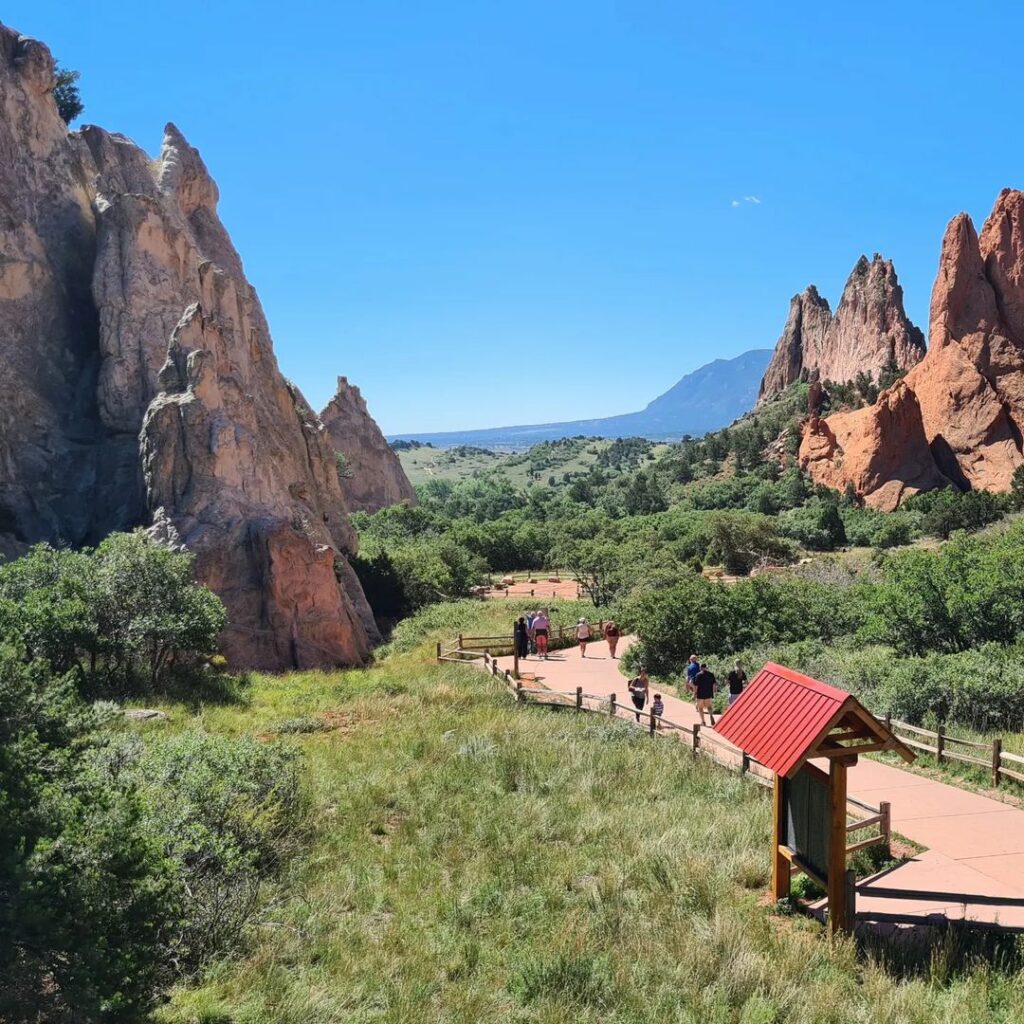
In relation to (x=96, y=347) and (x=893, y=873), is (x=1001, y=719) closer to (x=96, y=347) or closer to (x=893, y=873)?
(x=893, y=873)

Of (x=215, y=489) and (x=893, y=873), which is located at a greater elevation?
(x=215, y=489)

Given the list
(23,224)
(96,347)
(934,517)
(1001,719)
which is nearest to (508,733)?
(1001,719)

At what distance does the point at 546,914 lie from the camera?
332 inches

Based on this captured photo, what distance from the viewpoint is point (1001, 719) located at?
15008mm

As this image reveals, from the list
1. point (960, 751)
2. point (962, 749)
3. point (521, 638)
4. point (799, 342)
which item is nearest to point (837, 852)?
point (960, 751)

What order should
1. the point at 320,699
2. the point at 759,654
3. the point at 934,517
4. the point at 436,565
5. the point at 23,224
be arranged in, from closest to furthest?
the point at 320,699, the point at 759,654, the point at 23,224, the point at 436,565, the point at 934,517

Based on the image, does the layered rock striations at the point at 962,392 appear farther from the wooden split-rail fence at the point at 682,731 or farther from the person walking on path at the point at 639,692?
the person walking on path at the point at 639,692

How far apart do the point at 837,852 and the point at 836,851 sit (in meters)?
0.01

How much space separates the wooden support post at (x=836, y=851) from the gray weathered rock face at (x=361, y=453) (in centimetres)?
7072

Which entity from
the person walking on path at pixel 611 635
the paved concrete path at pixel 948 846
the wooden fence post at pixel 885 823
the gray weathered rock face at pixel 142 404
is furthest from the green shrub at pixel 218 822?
the gray weathered rock face at pixel 142 404

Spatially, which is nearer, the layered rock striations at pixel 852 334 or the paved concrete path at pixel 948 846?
the paved concrete path at pixel 948 846

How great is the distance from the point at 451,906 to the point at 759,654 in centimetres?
1422

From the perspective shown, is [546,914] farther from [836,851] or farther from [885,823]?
[885,823]

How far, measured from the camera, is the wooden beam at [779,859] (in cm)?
858
